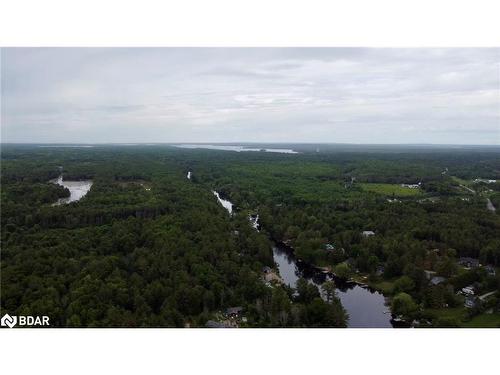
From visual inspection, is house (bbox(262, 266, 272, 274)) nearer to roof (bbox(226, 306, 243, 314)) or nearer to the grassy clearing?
roof (bbox(226, 306, 243, 314))

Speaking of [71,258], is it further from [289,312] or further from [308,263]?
[308,263]

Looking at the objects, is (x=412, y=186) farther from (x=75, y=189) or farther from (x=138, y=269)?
(x=138, y=269)

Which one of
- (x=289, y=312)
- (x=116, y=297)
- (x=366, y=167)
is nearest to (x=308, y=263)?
(x=289, y=312)

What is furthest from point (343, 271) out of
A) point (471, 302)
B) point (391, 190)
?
point (391, 190)

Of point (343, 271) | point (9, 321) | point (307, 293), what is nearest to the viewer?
point (9, 321)

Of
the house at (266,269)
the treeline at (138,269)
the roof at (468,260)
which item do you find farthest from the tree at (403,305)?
the roof at (468,260)

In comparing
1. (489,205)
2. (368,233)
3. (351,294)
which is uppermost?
(489,205)

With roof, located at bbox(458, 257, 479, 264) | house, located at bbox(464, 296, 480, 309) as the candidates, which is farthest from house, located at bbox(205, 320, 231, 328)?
roof, located at bbox(458, 257, 479, 264)
